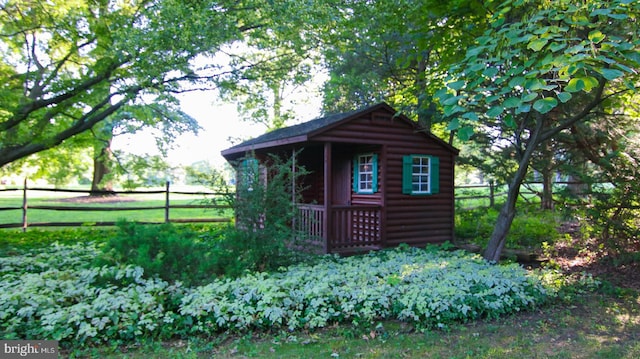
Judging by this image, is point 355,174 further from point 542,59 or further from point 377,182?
point 542,59

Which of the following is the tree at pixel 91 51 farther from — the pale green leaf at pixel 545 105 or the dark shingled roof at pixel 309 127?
the pale green leaf at pixel 545 105

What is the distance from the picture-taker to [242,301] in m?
4.87

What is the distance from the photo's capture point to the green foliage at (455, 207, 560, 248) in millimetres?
10914

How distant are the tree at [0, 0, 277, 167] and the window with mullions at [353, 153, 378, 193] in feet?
14.2

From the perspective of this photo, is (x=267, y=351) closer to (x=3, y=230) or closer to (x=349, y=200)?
(x=349, y=200)

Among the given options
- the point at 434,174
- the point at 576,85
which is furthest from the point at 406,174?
the point at 576,85

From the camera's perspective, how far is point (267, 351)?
4.26 metres

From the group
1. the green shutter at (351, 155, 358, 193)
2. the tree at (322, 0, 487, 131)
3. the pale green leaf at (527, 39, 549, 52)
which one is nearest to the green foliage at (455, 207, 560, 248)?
the tree at (322, 0, 487, 131)

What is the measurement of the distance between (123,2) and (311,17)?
16.5 feet

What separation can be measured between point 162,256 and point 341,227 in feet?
14.5

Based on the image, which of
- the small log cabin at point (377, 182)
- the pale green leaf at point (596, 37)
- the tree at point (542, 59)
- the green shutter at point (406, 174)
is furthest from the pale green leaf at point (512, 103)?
the green shutter at point (406, 174)

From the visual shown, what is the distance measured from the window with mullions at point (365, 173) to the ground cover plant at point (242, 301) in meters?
4.06

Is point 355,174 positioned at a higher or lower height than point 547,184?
higher

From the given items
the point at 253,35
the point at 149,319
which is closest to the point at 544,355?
the point at 149,319
